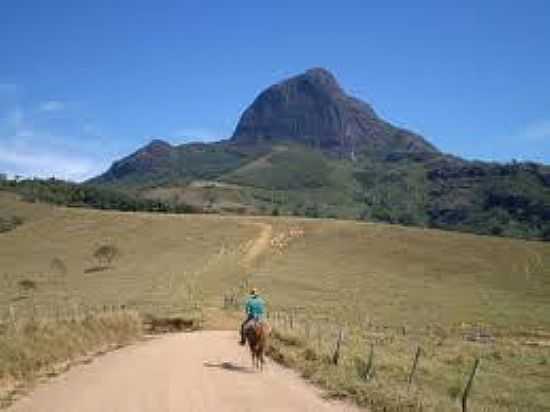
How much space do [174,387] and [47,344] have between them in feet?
21.6

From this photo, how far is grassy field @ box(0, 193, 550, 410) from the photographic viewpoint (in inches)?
1166

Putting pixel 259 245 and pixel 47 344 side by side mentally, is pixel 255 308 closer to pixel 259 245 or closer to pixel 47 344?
pixel 47 344

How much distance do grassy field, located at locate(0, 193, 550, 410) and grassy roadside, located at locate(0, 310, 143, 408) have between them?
5.96 meters

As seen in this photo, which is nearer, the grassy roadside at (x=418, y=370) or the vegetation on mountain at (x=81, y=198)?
the grassy roadside at (x=418, y=370)

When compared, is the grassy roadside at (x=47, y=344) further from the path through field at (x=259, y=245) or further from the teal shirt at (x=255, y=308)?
the path through field at (x=259, y=245)

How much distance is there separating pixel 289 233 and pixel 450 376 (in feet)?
279

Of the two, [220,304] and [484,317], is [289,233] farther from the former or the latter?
[220,304]

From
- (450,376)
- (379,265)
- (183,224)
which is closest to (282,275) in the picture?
(379,265)

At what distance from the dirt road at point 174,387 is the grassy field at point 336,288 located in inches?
50.5

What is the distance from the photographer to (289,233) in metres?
116

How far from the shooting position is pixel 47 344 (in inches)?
1068

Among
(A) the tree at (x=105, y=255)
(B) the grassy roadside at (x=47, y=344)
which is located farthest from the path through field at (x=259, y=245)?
(B) the grassy roadside at (x=47, y=344)

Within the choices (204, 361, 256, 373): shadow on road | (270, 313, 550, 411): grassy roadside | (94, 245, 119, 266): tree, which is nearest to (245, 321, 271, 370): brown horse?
(204, 361, 256, 373): shadow on road

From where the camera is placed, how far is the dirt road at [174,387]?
1942 centimetres
